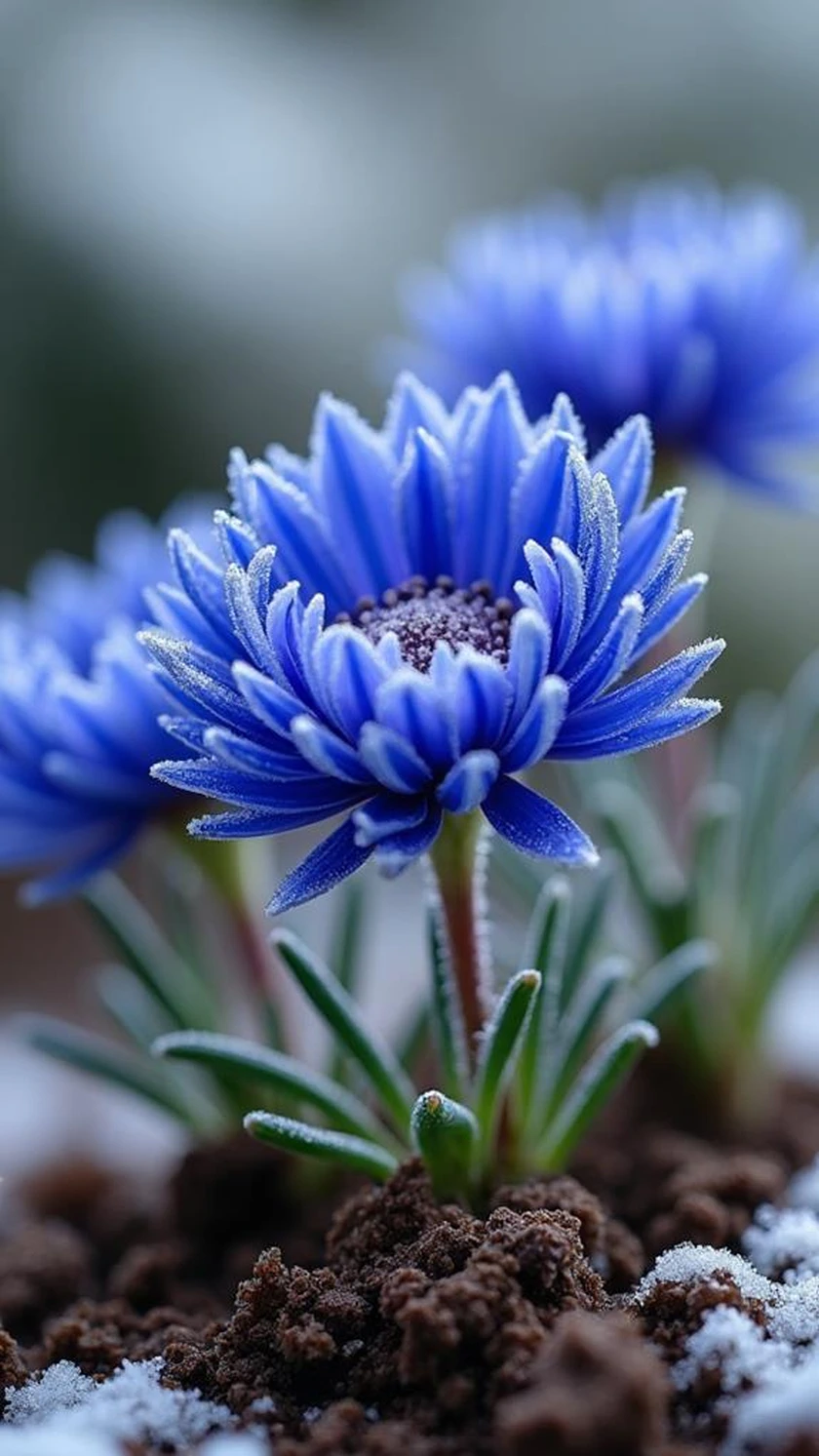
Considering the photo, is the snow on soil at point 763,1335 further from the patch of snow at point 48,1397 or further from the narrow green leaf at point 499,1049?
the patch of snow at point 48,1397

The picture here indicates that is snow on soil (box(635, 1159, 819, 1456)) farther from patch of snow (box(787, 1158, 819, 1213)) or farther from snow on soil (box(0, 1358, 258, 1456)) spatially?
snow on soil (box(0, 1358, 258, 1456))

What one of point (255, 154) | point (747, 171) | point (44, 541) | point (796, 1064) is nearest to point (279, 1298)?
A: point (796, 1064)

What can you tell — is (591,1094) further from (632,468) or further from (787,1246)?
(632,468)

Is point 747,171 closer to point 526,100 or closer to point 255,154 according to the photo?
point 526,100

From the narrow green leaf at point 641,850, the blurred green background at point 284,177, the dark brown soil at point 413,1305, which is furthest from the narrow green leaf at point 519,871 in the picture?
the blurred green background at point 284,177

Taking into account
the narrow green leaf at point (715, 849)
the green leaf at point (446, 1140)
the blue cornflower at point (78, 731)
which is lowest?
the green leaf at point (446, 1140)

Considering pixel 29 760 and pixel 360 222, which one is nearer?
pixel 29 760

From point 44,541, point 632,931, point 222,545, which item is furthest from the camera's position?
point 44,541
